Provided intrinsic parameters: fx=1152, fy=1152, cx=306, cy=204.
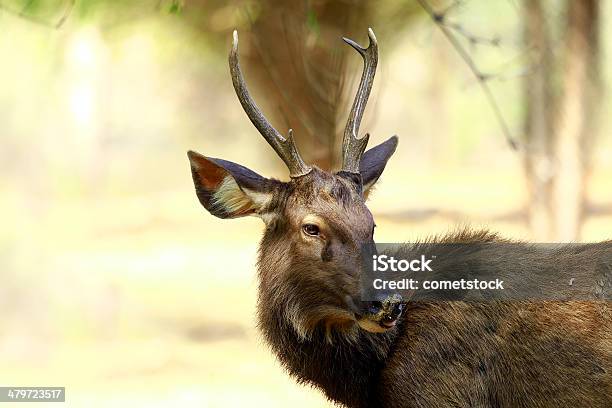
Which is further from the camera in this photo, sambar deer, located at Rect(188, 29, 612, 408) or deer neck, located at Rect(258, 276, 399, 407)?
deer neck, located at Rect(258, 276, 399, 407)

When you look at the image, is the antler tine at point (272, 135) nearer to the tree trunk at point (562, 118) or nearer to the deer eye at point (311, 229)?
the deer eye at point (311, 229)

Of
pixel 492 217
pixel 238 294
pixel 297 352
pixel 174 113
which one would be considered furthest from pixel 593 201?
pixel 297 352

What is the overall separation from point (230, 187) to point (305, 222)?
550 millimetres

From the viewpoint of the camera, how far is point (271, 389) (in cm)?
1305

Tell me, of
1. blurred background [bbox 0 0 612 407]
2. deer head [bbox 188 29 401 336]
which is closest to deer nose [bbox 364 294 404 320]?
deer head [bbox 188 29 401 336]

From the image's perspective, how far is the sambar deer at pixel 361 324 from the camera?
6.48 meters

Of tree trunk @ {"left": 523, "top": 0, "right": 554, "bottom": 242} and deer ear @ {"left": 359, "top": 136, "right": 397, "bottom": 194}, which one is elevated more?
tree trunk @ {"left": 523, "top": 0, "right": 554, "bottom": 242}

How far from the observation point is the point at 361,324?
20.6ft

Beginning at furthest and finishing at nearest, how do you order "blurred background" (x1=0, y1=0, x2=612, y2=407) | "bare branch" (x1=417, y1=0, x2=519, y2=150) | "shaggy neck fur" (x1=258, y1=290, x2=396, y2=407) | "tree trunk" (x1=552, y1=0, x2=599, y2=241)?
"tree trunk" (x1=552, y1=0, x2=599, y2=241) → "blurred background" (x1=0, y1=0, x2=612, y2=407) → "bare branch" (x1=417, y1=0, x2=519, y2=150) → "shaggy neck fur" (x1=258, y1=290, x2=396, y2=407)

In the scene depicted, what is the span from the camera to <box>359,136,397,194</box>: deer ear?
283 inches

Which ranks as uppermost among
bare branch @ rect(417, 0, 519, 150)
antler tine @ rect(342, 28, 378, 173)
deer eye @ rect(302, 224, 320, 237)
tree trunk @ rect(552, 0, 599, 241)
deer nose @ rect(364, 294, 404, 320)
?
tree trunk @ rect(552, 0, 599, 241)

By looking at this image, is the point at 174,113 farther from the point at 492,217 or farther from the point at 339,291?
the point at 339,291

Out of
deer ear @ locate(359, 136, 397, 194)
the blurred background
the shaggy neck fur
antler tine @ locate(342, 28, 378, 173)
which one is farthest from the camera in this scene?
the blurred background

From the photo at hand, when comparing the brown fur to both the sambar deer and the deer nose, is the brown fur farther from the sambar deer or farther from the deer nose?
the deer nose
